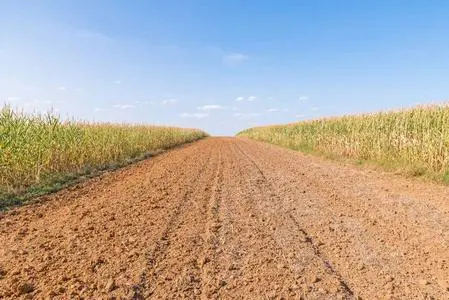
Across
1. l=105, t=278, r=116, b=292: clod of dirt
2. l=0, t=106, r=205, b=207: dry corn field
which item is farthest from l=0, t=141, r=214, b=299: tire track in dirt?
l=0, t=106, r=205, b=207: dry corn field

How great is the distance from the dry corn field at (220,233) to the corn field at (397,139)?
0.48 feet

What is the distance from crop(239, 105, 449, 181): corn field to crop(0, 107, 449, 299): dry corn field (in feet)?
0.48

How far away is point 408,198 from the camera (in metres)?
8.95

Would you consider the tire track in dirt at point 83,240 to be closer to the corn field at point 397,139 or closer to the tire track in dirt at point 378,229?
the tire track in dirt at point 378,229

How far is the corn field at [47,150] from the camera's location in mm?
10641

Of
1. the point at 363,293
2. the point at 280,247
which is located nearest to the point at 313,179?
the point at 280,247

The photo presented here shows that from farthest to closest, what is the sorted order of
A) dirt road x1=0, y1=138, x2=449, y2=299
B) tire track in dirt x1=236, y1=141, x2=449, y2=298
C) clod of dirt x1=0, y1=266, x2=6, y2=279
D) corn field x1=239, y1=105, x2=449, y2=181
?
corn field x1=239, y1=105, x2=449, y2=181 < clod of dirt x1=0, y1=266, x2=6, y2=279 < tire track in dirt x1=236, y1=141, x2=449, y2=298 < dirt road x1=0, y1=138, x2=449, y2=299

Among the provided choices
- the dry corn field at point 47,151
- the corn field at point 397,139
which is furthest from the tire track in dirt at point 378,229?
the dry corn field at point 47,151

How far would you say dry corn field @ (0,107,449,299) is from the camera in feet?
14.0

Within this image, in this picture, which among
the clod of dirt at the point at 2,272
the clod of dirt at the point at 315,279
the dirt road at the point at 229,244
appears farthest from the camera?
the clod of dirt at the point at 2,272

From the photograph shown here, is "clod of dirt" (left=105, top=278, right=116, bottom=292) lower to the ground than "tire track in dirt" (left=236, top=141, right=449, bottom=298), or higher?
higher

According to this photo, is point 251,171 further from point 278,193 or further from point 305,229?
point 305,229

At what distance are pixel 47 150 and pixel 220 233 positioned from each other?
322 inches

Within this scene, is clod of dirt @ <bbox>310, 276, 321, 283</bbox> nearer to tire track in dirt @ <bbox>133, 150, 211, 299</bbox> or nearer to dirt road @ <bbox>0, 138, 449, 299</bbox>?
dirt road @ <bbox>0, 138, 449, 299</bbox>
